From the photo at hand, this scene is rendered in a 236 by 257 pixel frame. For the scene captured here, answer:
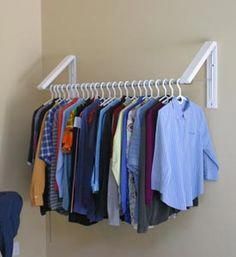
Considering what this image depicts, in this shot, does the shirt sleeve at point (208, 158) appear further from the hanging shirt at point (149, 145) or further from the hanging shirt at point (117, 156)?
the hanging shirt at point (117, 156)

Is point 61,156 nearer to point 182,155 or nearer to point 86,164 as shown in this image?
point 86,164

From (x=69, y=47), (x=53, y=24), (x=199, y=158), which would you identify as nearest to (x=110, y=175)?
(x=199, y=158)

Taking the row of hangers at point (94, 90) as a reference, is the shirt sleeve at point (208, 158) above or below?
below

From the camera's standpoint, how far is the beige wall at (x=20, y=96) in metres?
2.90

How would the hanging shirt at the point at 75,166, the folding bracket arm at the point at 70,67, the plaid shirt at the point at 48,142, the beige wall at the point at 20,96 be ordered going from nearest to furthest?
the hanging shirt at the point at 75,166
the plaid shirt at the point at 48,142
the folding bracket arm at the point at 70,67
the beige wall at the point at 20,96

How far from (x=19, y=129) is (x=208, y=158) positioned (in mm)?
1489

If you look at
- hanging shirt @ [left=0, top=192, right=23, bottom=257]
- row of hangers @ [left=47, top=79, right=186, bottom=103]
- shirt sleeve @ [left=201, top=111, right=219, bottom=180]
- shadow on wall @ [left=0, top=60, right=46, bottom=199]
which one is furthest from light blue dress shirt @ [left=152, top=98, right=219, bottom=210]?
shadow on wall @ [left=0, top=60, right=46, bottom=199]

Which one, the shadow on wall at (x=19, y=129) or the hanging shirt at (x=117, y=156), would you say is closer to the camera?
the hanging shirt at (x=117, y=156)

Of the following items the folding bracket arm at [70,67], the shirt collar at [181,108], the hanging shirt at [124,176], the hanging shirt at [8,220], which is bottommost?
the hanging shirt at [8,220]

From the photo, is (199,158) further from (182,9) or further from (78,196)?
(182,9)

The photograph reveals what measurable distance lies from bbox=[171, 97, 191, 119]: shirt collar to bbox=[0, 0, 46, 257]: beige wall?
1.39 metres

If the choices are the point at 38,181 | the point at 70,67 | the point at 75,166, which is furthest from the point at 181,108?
the point at 70,67

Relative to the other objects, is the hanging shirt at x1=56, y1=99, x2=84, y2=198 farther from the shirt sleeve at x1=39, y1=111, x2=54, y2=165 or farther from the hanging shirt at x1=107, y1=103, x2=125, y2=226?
the hanging shirt at x1=107, y1=103, x2=125, y2=226

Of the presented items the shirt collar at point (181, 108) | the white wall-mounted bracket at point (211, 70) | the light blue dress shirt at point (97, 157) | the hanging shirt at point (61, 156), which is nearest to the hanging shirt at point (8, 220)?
the hanging shirt at point (61, 156)
